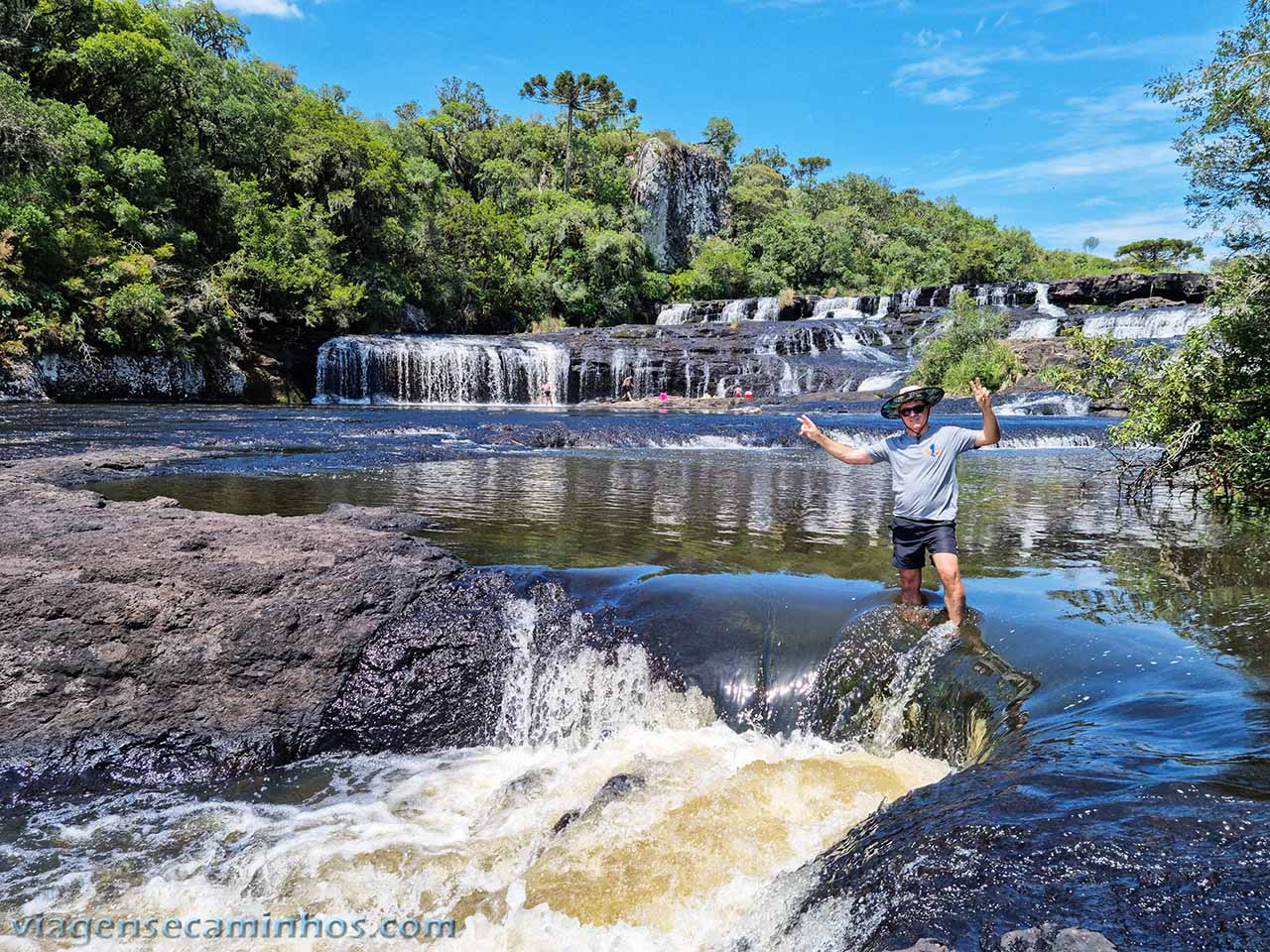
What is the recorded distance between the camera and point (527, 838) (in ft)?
12.8

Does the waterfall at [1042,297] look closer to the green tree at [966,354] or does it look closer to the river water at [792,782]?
the green tree at [966,354]

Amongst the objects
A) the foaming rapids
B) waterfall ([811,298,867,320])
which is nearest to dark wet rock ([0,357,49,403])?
the foaming rapids

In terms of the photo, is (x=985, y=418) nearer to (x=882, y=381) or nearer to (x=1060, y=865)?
(x=1060, y=865)

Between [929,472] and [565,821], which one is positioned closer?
[565,821]

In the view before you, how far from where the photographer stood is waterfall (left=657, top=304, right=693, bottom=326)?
46.3 m

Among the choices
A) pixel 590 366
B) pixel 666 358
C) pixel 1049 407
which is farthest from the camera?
pixel 666 358

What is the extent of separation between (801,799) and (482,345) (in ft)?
98.7

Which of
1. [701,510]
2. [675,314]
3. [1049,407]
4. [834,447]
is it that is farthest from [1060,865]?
[675,314]

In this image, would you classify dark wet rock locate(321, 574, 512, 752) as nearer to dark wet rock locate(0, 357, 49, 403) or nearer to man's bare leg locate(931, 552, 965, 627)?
man's bare leg locate(931, 552, 965, 627)

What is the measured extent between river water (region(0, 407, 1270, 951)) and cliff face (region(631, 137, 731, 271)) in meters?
57.2

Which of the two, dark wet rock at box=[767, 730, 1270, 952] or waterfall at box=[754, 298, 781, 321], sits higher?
waterfall at box=[754, 298, 781, 321]

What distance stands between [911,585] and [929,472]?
888 millimetres

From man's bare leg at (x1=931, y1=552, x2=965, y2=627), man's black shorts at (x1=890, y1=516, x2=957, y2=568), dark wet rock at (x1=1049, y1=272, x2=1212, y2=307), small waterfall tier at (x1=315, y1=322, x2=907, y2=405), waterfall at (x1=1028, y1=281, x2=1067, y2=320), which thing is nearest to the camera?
man's bare leg at (x1=931, y1=552, x2=965, y2=627)

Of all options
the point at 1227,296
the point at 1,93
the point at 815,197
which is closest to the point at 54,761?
the point at 1227,296
